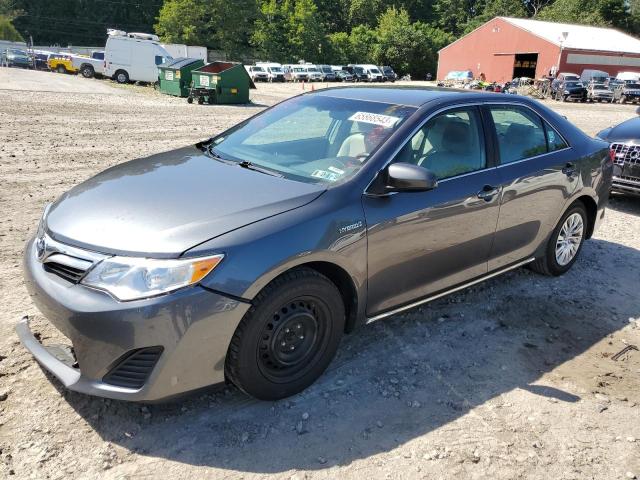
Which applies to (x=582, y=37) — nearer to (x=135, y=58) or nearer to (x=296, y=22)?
(x=296, y=22)

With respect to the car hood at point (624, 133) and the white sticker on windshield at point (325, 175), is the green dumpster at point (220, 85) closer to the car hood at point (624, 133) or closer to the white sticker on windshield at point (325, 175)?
the car hood at point (624, 133)

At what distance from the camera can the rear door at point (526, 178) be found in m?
4.14

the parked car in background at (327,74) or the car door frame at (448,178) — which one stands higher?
the parked car in background at (327,74)

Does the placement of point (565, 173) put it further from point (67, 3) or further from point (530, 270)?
point (67, 3)

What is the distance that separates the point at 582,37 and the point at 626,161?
5172cm

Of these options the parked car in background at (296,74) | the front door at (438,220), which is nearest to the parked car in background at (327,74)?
the parked car in background at (296,74)

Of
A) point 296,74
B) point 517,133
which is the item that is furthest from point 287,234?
point 296,74

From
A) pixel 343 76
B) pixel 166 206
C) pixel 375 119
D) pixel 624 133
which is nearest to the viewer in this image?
pixel 166 206

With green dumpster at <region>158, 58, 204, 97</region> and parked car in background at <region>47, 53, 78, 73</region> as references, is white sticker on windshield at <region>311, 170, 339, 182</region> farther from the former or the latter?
parked car in background at <region>47, 53, 78, 73</region>

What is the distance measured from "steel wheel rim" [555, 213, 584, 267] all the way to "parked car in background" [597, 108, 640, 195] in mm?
2612

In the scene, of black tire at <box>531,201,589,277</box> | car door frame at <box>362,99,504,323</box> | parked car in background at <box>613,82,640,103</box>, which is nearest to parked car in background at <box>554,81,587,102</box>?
parked car in background at <box>613,82,640,103</box>

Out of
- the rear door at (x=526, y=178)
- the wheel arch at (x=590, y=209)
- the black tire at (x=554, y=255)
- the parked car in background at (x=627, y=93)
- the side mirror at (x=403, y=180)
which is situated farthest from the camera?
the parked car in background at (x=627, y=93)

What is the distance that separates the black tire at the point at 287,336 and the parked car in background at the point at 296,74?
166 ft

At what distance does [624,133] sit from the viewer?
7.44 meters
